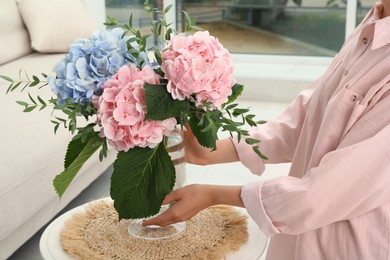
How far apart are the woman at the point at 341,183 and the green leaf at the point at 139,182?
10cm

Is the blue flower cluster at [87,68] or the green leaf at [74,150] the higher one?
the blue flower cluster at [87,68]

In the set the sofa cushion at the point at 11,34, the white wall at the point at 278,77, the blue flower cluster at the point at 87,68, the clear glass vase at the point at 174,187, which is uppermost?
the blue flower cluster at the point at 87,68

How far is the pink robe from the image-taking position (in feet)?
3.31

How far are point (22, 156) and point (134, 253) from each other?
3.55 feet

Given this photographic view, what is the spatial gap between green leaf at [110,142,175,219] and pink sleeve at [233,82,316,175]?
349 mm

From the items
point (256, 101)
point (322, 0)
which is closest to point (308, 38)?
point (322, 0)

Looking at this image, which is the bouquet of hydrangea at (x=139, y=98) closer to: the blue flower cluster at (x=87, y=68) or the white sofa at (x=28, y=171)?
the blue flower cluster at (x=87, y=68)

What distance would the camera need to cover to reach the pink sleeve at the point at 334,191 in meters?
1.00

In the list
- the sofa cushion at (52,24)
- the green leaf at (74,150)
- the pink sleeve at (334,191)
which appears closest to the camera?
the pink sleeve at (334,191)

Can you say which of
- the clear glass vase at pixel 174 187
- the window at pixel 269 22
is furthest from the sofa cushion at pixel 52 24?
the clear glass vase at pixel 174 187

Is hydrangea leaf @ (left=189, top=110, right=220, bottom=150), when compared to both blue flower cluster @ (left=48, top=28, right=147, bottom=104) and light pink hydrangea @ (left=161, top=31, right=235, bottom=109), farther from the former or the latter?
blue flower cluster @ (left=48, top=28, right=147, bottom=104)

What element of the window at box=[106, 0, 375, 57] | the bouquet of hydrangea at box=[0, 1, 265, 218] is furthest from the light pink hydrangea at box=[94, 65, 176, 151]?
the window at box=[106, 0, 375, 57]

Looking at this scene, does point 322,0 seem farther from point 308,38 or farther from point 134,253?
point 134,253

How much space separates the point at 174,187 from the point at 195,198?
66 mm
